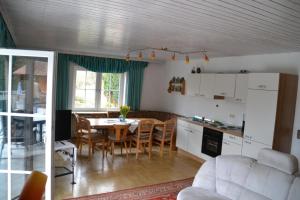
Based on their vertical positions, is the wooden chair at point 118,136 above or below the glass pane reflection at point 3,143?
below

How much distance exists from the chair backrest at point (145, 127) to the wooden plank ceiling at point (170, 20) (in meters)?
1.94

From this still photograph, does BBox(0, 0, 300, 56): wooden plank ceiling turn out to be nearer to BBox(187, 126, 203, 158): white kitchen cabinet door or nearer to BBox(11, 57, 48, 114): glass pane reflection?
BBox(11, 57, 48, 114): glass pane reflection

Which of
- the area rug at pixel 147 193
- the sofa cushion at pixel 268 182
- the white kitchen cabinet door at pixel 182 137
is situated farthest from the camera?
the white kitchen cabinet door at pixel 182 137

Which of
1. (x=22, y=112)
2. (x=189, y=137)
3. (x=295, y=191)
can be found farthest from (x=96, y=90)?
(x=295, y=191)

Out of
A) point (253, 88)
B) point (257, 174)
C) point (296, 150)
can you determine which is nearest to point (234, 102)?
point (253, 88)

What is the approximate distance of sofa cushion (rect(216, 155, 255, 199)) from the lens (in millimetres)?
2738

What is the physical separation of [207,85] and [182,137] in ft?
4.52

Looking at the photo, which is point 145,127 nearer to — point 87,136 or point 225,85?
point 87,136

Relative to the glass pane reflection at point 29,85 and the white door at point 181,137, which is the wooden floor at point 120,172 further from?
the glass pane reflection at point 29,85

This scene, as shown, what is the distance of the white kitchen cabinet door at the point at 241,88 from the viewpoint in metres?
4.72

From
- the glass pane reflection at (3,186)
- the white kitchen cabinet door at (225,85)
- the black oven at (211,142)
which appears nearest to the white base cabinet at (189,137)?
the black oven at (211,142)

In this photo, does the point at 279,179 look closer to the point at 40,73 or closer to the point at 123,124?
the point at 40,73

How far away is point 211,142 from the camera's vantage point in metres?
5.11

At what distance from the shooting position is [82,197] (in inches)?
137
